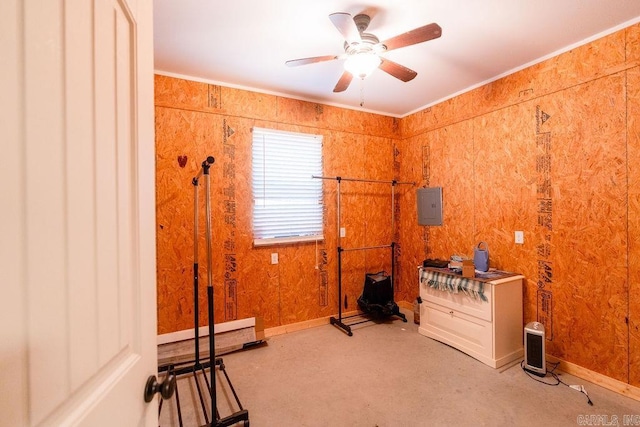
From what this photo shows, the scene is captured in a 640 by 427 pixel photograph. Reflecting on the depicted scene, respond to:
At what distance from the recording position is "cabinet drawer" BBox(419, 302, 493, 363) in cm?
261

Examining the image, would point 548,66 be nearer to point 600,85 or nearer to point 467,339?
point 600,85

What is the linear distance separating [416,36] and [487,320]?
2452mm

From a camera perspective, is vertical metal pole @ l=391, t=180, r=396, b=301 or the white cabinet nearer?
the white cabinet

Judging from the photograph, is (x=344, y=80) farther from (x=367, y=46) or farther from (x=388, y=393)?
(x=388, y=393)

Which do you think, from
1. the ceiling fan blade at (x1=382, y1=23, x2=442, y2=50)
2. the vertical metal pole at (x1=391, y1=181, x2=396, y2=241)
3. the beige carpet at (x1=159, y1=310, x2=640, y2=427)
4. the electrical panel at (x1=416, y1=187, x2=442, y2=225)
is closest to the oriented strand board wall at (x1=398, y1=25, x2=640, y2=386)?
the electrical panel at (x1=416, y1=187, x2=442, y2=225)

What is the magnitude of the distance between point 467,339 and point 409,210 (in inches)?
71.5

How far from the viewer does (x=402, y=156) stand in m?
4.16

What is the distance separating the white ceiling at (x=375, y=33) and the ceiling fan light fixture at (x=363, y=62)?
0.29 metres

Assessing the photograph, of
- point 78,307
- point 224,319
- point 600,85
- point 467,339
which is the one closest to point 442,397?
point 467,339

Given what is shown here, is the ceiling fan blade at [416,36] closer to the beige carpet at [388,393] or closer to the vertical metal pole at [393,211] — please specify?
the vertical metal pole at [393,211]

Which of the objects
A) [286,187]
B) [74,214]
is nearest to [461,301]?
[286,187]

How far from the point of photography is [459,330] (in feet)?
9.34

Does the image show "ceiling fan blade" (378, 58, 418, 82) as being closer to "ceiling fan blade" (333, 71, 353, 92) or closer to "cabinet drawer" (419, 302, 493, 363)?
"ceiling fan blade" (333, 71, 353, 92)

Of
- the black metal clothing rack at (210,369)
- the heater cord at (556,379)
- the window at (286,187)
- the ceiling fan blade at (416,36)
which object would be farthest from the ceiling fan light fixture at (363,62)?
the heater cord at (556,379)
